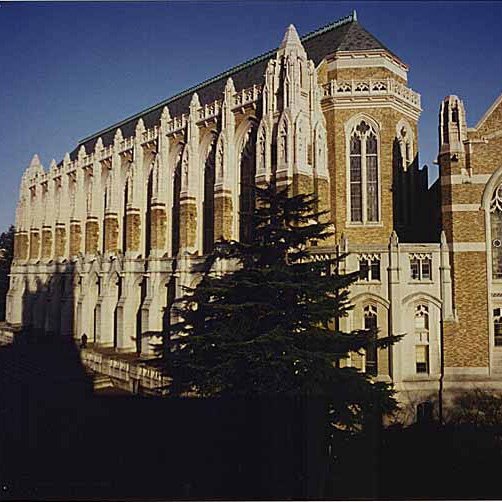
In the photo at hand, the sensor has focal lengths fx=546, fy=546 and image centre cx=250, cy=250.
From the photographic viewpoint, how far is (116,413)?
1410 cm

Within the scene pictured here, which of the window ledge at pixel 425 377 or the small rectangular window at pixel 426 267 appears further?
the small rectangular window at pixel 426 267

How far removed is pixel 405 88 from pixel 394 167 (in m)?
2.97

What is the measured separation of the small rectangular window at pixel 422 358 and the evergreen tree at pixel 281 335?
2049mm

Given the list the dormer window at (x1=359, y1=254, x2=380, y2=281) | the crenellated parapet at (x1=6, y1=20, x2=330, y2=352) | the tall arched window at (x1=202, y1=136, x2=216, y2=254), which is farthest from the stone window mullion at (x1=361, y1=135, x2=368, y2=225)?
the tall arched window at (x1=202, y1=136, x2=216, y2=254)

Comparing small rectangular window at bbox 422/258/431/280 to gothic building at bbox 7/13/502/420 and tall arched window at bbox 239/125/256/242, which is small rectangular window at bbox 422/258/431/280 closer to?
gothic building at bbox 7/13/502/420

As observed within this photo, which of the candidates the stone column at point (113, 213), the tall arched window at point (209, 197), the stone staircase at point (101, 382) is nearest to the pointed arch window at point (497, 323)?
the tall arched window at point (209, 197)

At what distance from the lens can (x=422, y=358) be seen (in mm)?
13781

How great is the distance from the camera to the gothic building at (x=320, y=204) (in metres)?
13.9

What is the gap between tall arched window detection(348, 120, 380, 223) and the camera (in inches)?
716

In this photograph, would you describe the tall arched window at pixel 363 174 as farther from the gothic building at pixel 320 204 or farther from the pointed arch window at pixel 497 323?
the pointed arch window at pixel 497 323

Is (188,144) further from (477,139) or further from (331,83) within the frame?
(477,139)

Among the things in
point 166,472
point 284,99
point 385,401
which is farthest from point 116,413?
point 284,99

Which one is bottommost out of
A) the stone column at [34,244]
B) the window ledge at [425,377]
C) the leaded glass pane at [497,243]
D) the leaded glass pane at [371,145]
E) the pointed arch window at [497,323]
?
the window ledge at [425,377]

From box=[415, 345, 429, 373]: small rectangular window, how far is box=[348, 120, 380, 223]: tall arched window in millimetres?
5444
